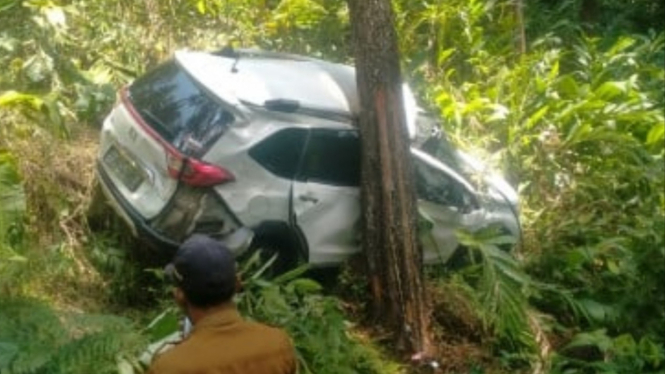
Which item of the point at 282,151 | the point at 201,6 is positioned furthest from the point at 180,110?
the point at 201,6

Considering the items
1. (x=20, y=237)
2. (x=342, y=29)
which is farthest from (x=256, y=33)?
(x=20, y=237)

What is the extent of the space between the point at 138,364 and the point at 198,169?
5.85 feet

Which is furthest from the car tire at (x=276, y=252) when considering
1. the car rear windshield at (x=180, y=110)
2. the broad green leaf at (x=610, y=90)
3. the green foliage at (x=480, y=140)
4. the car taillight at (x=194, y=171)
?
the broad green leaf at (x=610, y=90)

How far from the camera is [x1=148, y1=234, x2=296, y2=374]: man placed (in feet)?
9.00

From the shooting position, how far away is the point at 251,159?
20.9 feet

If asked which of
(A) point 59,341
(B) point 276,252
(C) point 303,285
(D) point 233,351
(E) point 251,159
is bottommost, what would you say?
(C) point 303,285

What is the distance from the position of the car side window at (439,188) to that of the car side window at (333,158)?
49cm

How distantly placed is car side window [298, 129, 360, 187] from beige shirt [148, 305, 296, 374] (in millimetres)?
3744

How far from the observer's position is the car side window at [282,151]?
21.1 ft

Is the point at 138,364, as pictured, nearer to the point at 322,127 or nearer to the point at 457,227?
the point at 322,127

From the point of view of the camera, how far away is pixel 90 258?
664cm

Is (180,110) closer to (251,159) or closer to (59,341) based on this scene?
(251,159)

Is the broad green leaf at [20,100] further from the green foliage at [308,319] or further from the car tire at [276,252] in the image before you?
the green foliage at [308,319]

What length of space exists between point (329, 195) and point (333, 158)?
0.91 ft
